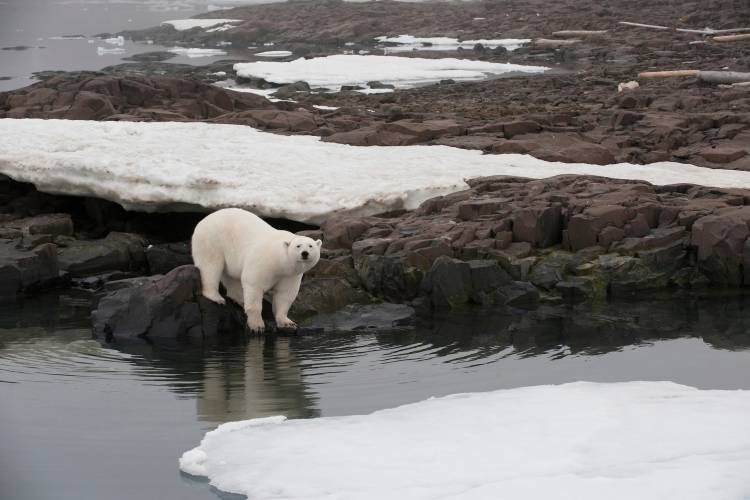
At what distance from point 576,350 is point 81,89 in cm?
1589

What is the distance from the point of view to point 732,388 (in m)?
9.70

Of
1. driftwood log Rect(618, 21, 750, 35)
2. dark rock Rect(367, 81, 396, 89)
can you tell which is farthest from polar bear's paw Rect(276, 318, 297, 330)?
driftwood log Rect(618, 21, 750, 35)

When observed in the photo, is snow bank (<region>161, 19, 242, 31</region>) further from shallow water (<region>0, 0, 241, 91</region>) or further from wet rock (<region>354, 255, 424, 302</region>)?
wet rock (<region>354, 255, 424, 302</region>)

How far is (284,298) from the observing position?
11852 mm

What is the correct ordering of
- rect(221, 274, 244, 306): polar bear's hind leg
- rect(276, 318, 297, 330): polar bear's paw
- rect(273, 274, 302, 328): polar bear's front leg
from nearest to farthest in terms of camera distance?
rect(273, 274, 302, 328): polar bear's front leg
rect(276, 318, 297, 330): polar bear's paw
rect(221, 274, 244, 306): polar bear's hind leg

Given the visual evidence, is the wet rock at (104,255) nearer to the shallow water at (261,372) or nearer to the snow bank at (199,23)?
the shallow water at (261,372)

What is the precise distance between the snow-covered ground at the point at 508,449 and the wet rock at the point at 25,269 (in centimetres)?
662

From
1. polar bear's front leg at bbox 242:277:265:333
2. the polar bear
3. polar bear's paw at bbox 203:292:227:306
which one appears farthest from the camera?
polar bear's paw at bbox 203:292:227:306

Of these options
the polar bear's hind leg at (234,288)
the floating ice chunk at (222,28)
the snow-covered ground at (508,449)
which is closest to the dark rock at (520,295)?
the polar bear's hind leg at (234,288)

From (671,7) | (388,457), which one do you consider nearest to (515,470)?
(388,457)

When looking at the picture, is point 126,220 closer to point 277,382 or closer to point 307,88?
point 277,382

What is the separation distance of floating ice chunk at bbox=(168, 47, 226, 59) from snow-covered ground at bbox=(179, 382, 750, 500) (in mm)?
44599

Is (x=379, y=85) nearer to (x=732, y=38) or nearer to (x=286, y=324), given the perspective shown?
(x=732, y=38)

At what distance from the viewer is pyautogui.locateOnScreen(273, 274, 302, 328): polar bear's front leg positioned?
1178cm
